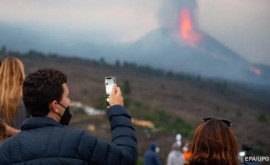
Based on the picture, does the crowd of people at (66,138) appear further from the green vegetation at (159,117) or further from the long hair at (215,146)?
the green vegetation at (159,117)

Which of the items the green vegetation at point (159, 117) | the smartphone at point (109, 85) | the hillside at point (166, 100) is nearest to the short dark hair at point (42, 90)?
the smartphone at point (109, 85)

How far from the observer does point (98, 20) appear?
225ft

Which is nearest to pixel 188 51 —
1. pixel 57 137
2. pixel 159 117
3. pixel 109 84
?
pixel 159 117

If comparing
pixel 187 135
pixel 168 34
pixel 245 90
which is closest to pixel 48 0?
pixel 168 34

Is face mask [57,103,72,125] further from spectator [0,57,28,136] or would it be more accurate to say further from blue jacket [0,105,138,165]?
spectator [0,57,28,136]

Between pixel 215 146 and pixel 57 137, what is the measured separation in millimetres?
870

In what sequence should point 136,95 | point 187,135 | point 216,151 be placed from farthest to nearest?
point 136,95 → point 187,135 → point 216,151

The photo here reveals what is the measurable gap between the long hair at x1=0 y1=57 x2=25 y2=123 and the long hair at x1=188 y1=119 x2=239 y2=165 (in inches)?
70.9

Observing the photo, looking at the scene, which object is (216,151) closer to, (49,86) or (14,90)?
(49,86)

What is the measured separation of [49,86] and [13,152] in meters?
0.36

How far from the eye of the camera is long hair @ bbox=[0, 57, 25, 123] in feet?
13.5

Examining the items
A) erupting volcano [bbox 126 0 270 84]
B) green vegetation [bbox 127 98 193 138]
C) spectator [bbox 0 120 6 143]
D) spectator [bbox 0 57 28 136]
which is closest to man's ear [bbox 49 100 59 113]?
spectator [bbox 0 120 6 143]

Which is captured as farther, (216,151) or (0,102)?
(0,102)

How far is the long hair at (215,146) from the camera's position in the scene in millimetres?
2791
